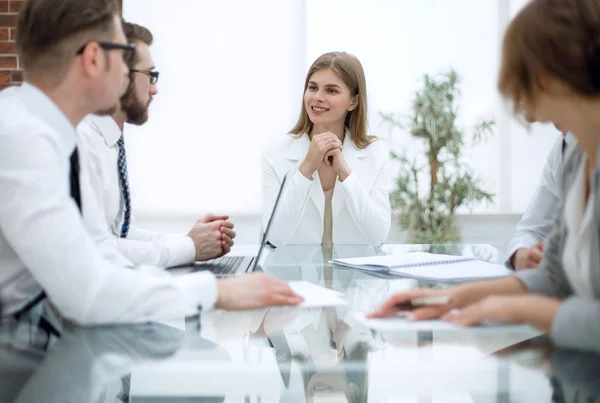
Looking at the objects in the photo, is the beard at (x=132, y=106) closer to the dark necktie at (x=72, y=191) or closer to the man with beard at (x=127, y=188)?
the man with beard at (x=127, y=188)

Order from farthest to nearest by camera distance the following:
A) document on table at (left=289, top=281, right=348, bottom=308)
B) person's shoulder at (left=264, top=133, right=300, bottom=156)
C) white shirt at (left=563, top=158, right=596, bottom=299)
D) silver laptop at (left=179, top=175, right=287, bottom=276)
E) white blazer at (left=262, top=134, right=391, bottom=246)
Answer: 1. person's shoulder at (left=264, top=133, right=300, bottom=156)
2. white blazer at (left=262, top=134, right=391, bottom=246)
3. silver laptop at (left=179, top=175, right=287, bottom=276)
4. document on table at (left=289, top=281, right=348, bottom=308)
5. white shirt at (left=563, top=158, right=596, bottom=299)

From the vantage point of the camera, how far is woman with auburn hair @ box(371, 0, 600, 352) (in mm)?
855

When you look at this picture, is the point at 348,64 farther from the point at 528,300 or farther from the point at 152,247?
the point at 528,300

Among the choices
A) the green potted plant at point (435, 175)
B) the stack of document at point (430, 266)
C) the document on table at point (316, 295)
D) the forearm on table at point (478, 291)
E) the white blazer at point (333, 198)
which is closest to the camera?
the forearm on table at point (478, 291)

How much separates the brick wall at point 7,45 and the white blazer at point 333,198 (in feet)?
7.80

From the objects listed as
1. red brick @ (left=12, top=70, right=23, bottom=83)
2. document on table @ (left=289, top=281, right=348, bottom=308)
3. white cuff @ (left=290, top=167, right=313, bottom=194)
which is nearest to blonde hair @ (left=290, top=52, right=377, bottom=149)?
white cuff @ (left=290, top=167, right=313, bottom=194)

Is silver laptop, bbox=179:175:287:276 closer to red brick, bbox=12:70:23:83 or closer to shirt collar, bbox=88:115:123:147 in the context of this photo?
shirt collar, bbox=88:115:123:147

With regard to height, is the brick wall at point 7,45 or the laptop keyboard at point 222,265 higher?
the brick wall at point 7,45

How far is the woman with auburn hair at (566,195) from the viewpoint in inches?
33.7

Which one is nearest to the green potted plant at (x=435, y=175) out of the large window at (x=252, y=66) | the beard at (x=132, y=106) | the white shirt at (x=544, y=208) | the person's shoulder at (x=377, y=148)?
the large window at (x=252, y=66)

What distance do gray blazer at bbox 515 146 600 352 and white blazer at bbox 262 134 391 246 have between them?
128 cm

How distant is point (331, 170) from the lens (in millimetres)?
2725

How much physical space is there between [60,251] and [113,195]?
2.58 ft

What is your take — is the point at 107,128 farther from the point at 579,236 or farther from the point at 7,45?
the point at 7,45
